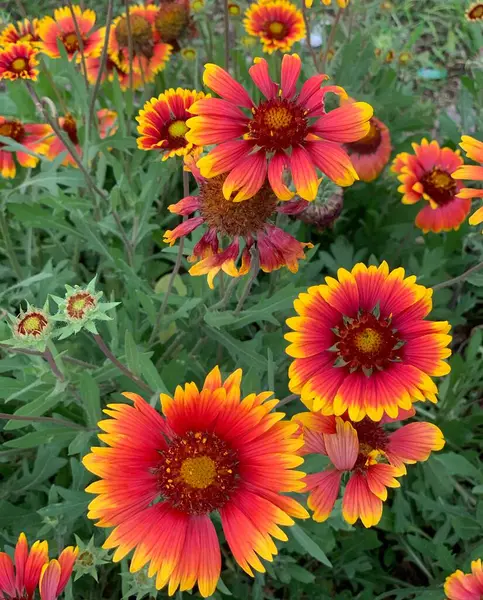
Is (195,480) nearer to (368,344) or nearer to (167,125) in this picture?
(368,344)

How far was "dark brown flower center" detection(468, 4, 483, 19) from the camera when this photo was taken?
249 cm

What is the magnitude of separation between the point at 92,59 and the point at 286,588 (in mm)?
2169

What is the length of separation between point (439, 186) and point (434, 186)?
17 millimetres

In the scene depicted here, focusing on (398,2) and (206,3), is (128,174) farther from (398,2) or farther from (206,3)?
(398,2)

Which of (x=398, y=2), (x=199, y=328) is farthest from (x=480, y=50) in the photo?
(x=199, y=328)

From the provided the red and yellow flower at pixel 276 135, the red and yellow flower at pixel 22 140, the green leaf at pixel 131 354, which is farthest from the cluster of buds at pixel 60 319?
the red and yellow flower at pixel 22 140

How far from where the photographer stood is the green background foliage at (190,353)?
144 centimetres

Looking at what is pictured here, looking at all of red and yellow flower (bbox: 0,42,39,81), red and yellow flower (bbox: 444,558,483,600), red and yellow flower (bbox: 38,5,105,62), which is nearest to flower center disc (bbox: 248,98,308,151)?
red and yellow flower (bbox: 0,42,39,81)

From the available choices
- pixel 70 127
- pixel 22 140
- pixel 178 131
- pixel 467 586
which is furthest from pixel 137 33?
pixel 467 586

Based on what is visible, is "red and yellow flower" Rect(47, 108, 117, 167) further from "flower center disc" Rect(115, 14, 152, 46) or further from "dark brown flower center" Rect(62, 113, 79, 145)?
"flower center disc" Rect(115, 14, 152, 46)

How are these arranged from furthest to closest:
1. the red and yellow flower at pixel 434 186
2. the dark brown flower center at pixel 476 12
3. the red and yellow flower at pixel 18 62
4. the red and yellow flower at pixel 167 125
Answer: the dark brown flower center at pixel 476 12 < the red and yellow flower at pixel 434 186 < the red and yellow flower at pixel 18 62 < the red and yellow flower at pixel 167 125

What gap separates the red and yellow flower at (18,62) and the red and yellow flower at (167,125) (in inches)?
18.2

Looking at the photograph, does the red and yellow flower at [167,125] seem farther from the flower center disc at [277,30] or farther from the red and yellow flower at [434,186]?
the flower center disc at [277,30]

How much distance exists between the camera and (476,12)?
249 centimetres
